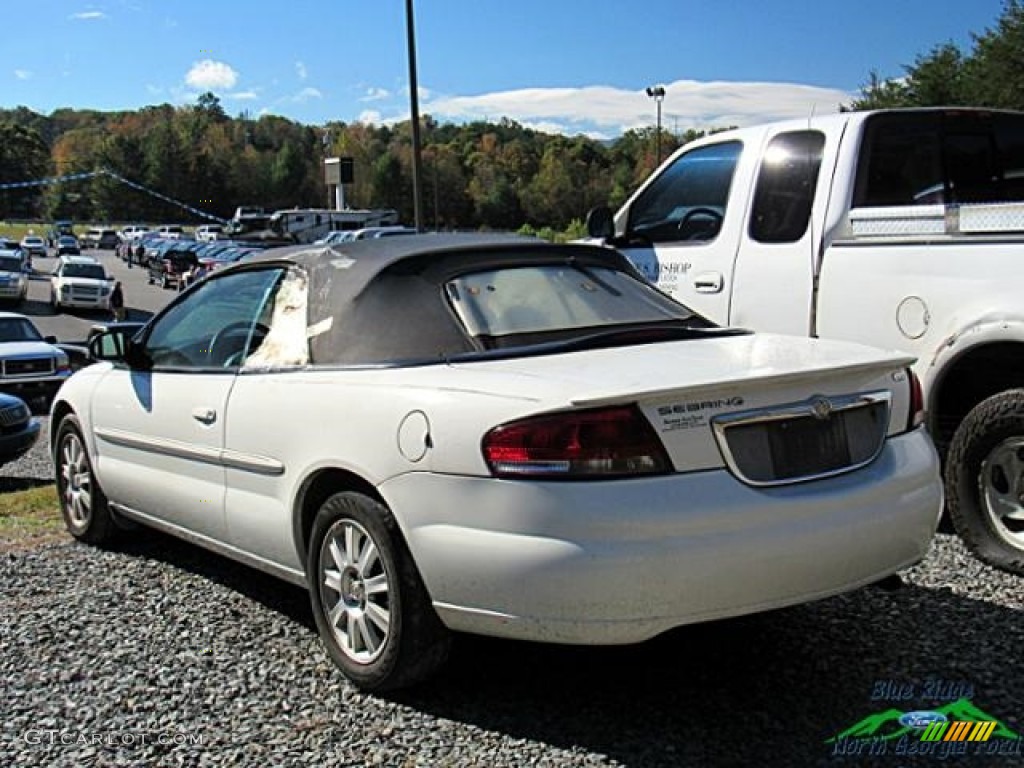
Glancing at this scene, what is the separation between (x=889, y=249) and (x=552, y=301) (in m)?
2.11

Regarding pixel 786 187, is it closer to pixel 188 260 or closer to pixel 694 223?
pixel 694 223

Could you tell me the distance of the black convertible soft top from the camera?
155 inches

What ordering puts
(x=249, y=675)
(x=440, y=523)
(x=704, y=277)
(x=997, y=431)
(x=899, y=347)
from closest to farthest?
(x=440, y=523), (x=249, y=675), (x=997, y=431), (x=899, y=347), (x=704, y=277)

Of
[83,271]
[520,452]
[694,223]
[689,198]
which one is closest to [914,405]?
[520,452]

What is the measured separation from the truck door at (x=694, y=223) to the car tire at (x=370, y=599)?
3224mm

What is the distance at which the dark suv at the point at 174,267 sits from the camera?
4471cm

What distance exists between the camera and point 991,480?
16.8ft

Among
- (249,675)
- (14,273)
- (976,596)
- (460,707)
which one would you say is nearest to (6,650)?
(249,675)

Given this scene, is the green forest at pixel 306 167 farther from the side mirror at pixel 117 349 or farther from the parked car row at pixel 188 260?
the side mirror at pixel 117 349

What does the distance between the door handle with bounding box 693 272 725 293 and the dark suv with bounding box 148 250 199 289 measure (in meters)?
39.1

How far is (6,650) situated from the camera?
4.27 meters

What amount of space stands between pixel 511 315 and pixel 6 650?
2.32 m

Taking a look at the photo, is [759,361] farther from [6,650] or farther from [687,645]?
[6,650]

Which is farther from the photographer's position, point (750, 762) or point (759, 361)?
point (759, 361)
